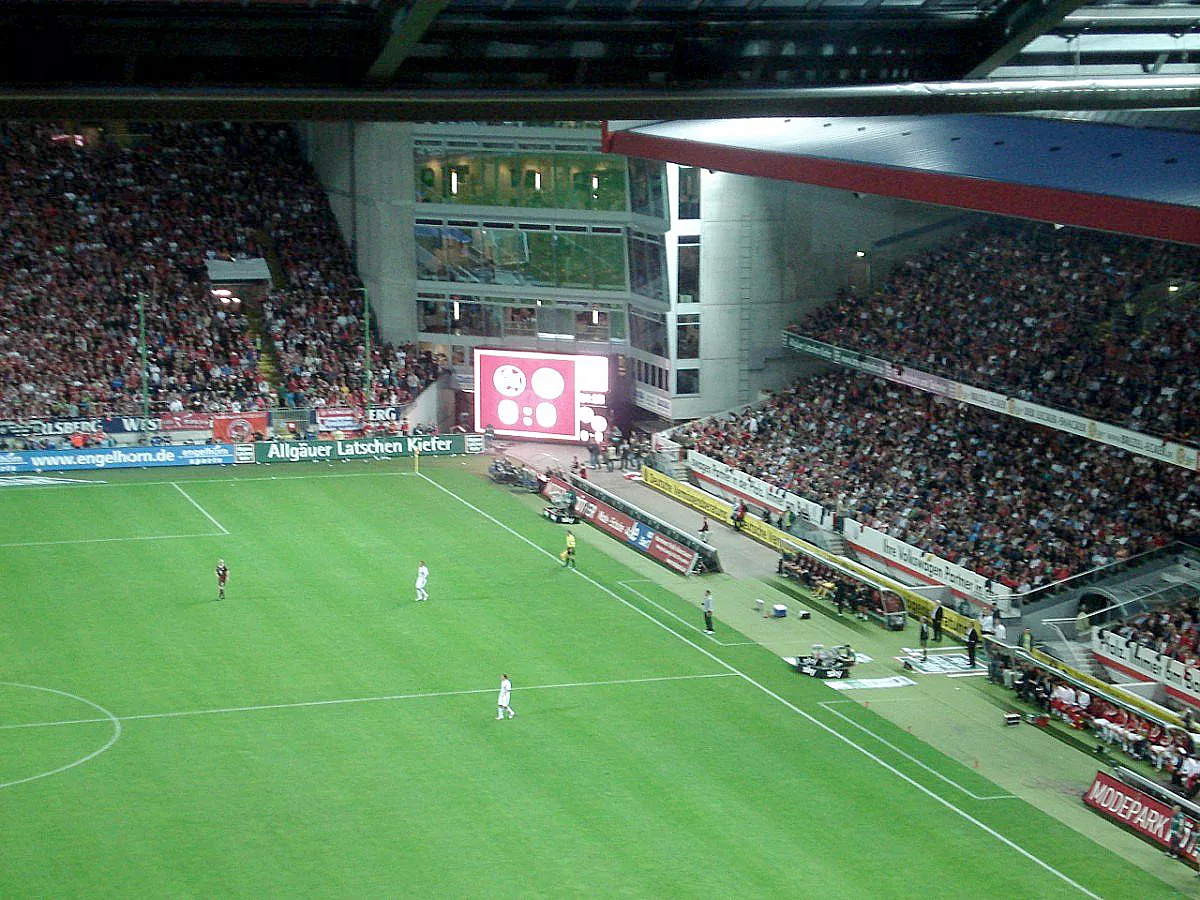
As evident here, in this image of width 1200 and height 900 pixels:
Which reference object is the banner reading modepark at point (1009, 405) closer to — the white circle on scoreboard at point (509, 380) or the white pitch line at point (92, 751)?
the white circle on scoreboard at point (509, 380)

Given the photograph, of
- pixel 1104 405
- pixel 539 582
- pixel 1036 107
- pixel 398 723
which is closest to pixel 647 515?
pixel 539 582

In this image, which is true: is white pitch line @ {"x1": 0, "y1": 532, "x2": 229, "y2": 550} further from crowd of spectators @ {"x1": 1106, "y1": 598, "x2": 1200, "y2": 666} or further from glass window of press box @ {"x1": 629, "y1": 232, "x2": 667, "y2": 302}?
crowd of spectators @ {"x1": 1106, "y1": 598, "x2": 1200, "y2": 666}

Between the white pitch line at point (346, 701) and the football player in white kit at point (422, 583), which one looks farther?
the football player in white kit at point (422, 583)

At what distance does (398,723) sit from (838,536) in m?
19.7

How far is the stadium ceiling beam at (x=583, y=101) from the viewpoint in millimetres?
11836

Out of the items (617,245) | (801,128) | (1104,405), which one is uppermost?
(801,128)

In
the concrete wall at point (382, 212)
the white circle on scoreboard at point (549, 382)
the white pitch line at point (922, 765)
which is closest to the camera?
the white pitch line at point (922, 765)

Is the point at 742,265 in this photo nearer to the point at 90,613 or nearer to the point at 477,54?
the point at 90,613

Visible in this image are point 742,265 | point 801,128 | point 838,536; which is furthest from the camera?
point 742,265

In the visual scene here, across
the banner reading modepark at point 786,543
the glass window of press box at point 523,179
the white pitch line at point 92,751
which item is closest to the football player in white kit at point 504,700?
the white pitch line at point 92,751

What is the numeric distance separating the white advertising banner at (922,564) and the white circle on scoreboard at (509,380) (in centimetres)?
1837

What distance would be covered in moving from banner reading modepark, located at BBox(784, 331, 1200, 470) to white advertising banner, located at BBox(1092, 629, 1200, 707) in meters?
5.20

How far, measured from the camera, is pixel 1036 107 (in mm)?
13766

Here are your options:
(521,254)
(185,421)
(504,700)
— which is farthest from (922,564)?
(185,421)
